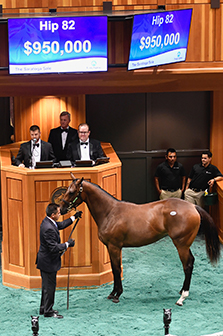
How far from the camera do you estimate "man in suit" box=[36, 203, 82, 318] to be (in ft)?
20.0

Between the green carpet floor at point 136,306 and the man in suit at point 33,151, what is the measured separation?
184cm

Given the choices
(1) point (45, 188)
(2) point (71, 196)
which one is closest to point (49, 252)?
(2) point (71, 196)

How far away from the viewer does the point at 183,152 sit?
398 inches

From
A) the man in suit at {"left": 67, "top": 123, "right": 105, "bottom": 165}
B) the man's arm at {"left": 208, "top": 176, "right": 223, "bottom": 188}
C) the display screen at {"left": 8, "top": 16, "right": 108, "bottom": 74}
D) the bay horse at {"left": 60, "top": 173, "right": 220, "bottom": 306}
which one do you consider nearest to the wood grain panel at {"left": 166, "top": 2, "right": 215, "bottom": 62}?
the display screen at {"left": 8, "top": 16, "right": 108, "bottom": 74}

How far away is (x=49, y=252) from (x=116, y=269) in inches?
40.9

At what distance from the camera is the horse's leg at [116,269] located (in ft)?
22.1

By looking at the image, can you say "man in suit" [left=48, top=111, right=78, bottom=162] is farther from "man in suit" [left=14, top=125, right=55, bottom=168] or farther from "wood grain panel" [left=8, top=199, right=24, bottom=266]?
"wood grain panel" [left=8, top=199, right=24, bottom=266]

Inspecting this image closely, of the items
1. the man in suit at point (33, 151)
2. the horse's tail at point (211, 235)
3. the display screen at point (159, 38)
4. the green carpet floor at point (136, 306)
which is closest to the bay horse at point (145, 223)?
the horse's tail at point (211, 235)

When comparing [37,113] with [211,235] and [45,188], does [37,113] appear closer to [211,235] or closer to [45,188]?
[45,188]

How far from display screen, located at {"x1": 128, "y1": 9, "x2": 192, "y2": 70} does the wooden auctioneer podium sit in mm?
1636

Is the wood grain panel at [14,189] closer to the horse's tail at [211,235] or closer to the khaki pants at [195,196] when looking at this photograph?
the horse's tail at [211,235]

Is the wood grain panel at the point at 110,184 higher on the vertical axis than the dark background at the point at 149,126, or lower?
lower

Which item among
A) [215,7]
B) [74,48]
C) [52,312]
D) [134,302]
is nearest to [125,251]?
[134,302]

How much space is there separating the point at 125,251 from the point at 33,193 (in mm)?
2378
